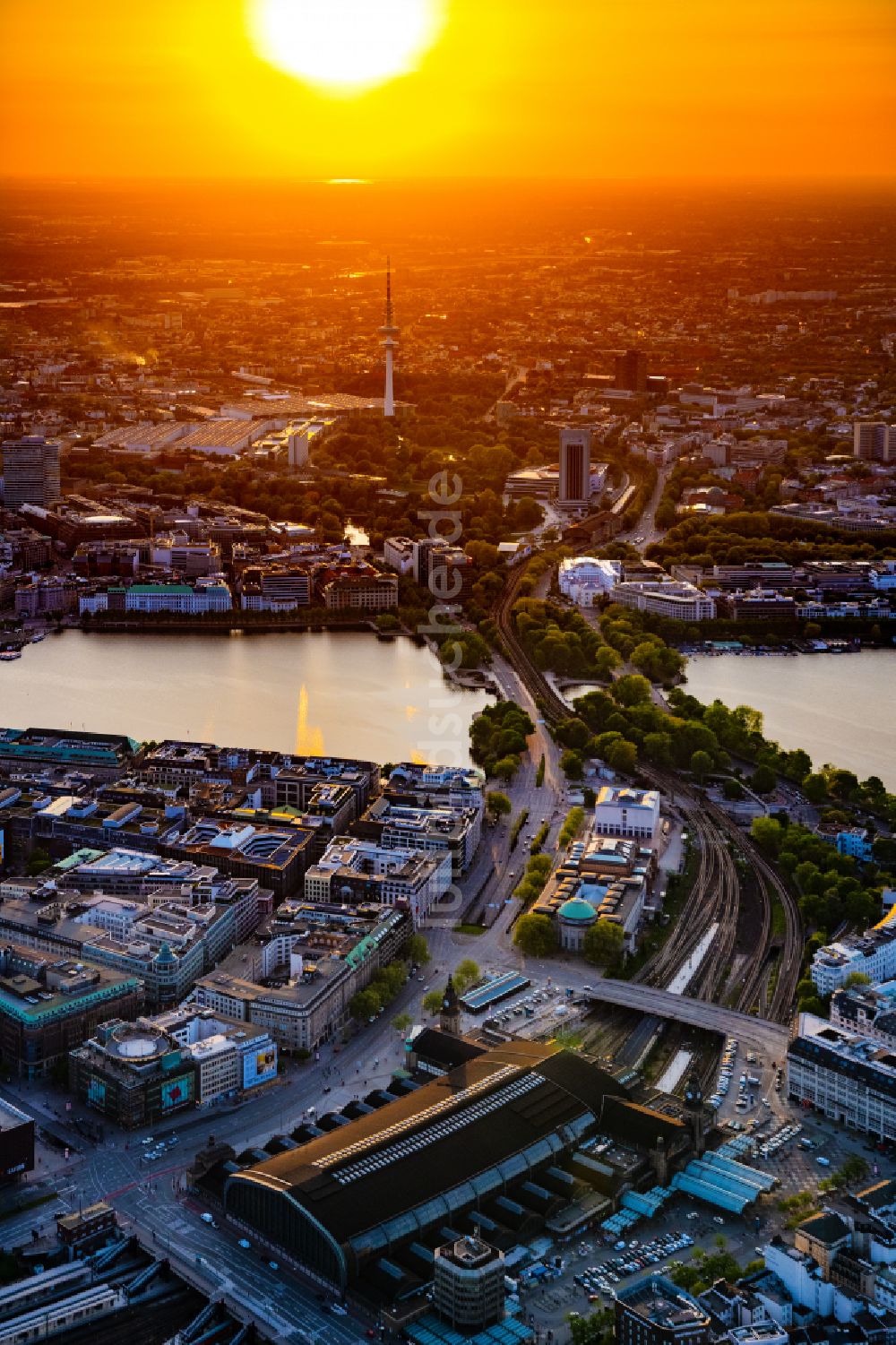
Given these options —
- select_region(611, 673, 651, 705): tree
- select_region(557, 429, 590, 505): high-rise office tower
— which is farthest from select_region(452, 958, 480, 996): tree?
select_region(557, 429, 590, 505): high-rise office tower

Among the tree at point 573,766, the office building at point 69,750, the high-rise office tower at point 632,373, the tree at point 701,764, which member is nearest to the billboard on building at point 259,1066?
the office building at point 69,750

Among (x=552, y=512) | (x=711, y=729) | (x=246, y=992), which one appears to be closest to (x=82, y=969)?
(x=246, y=992)

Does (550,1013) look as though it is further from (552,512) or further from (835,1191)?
(552,512)

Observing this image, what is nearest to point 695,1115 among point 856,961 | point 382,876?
point 856,961

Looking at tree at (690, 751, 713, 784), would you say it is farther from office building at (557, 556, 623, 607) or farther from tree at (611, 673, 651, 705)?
office building at (557, 556, 623, 607)

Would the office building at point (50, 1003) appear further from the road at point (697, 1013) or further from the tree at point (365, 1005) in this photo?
the road at point (697, 1013)
